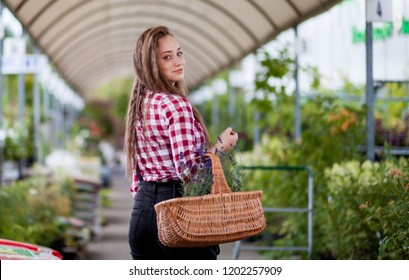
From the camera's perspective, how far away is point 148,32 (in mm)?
3881

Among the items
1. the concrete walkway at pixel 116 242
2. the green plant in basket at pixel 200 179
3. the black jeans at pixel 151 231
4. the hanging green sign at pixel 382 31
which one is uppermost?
the hanging green sign at pixel 382 31

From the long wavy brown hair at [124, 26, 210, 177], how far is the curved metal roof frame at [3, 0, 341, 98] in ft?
14.0

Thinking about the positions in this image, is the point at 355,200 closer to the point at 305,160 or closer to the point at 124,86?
the point at 305,160

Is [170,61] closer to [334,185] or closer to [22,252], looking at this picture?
[22,252]

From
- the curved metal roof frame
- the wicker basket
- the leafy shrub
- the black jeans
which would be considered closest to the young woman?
the black jeans

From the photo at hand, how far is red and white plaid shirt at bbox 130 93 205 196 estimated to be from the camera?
366 centimetres

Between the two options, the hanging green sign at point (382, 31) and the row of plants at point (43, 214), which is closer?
the row of plants at point (43, 214)

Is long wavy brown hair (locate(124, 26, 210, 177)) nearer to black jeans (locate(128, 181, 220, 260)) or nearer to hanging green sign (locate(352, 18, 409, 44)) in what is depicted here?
black jeans (locate(128, 181, 220, 260))

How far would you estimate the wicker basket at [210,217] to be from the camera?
3.51 meters

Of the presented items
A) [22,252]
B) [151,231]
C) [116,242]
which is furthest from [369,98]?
[116,242]

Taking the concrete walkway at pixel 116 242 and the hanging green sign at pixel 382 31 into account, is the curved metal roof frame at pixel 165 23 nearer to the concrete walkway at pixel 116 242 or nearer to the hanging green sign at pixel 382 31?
the hanging green sign at pixel 382 31

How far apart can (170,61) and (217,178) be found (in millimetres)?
564

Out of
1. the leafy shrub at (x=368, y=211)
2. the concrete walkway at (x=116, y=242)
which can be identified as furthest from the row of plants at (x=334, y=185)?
the concrete walkway at (x=116, y=242)

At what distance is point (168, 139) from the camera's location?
3.78 meters
